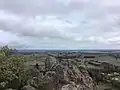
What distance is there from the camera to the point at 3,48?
99.6ft

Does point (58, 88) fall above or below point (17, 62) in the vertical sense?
below

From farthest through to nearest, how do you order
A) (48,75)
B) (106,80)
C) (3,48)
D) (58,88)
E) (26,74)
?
(106,80)
(3,48)
(26,74)
(48,75)
(58,88)

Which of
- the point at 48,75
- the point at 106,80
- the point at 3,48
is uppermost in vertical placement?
the point at 3,48

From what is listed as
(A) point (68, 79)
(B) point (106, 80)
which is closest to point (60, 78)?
(A) point (68, 79)

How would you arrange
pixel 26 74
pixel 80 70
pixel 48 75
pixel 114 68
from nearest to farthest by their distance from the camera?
pixel 48 75, pixel 80 70, pixel 26 74, pixel 114 68

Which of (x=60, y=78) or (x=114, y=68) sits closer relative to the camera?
(x=60, y=78)

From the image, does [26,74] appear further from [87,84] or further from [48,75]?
[87,84]

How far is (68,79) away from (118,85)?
13190 mm

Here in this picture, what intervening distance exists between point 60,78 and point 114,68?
113 ft

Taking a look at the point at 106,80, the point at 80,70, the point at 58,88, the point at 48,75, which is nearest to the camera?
the point at 58,88

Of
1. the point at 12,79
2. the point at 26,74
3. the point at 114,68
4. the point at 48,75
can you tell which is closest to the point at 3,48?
the point at 26,74

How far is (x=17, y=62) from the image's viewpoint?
2525 cm

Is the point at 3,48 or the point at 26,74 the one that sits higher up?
the point at 3,48

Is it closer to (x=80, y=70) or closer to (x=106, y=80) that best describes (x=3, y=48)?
(x=80, y=70)
